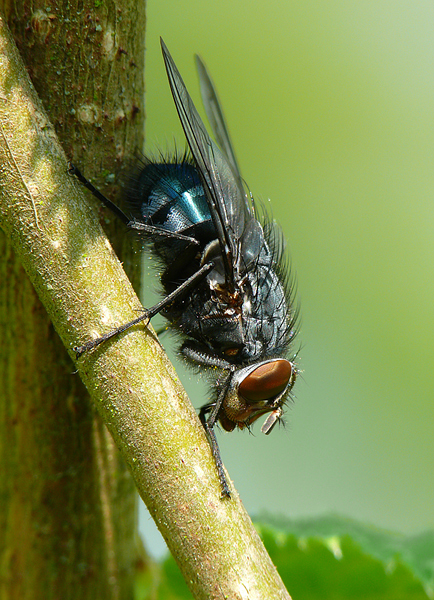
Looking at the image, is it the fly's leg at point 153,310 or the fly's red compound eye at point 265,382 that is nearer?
the fly's leg at point 153,310

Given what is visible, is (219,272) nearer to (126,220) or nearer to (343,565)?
(126,220)

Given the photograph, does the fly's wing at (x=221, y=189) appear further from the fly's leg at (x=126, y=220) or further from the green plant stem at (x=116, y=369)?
the green plant stem at (x=116, y=369)

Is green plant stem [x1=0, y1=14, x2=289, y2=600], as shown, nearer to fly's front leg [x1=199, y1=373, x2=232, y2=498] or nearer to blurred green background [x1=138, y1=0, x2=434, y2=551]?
fly's front leg [x1=199, y1=373, x2=232, y2=498]

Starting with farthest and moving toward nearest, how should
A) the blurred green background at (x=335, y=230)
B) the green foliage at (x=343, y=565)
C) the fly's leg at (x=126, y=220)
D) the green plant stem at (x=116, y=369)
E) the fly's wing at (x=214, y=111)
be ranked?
the blurred green background at (x=335, y=230) < the fly's wing at (x=214, y=111) < the green foliage at (x=343, y=565) < the fly's leg at (x=126, y=220) < the green plant stem at (x=116, y=369)

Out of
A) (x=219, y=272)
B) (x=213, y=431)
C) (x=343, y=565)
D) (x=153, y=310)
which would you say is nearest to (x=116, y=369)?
(x=153, y=310)

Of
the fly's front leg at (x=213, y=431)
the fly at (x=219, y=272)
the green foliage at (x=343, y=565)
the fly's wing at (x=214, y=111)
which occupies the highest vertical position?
the fly's wing at (x=214, y=111)

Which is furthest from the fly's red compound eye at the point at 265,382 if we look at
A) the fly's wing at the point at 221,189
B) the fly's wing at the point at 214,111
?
the fly's wing at the point at 214,111

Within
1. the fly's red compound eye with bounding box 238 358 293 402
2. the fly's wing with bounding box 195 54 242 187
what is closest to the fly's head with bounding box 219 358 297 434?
the fly's red compound eye with bounding box 238 358 293 402
